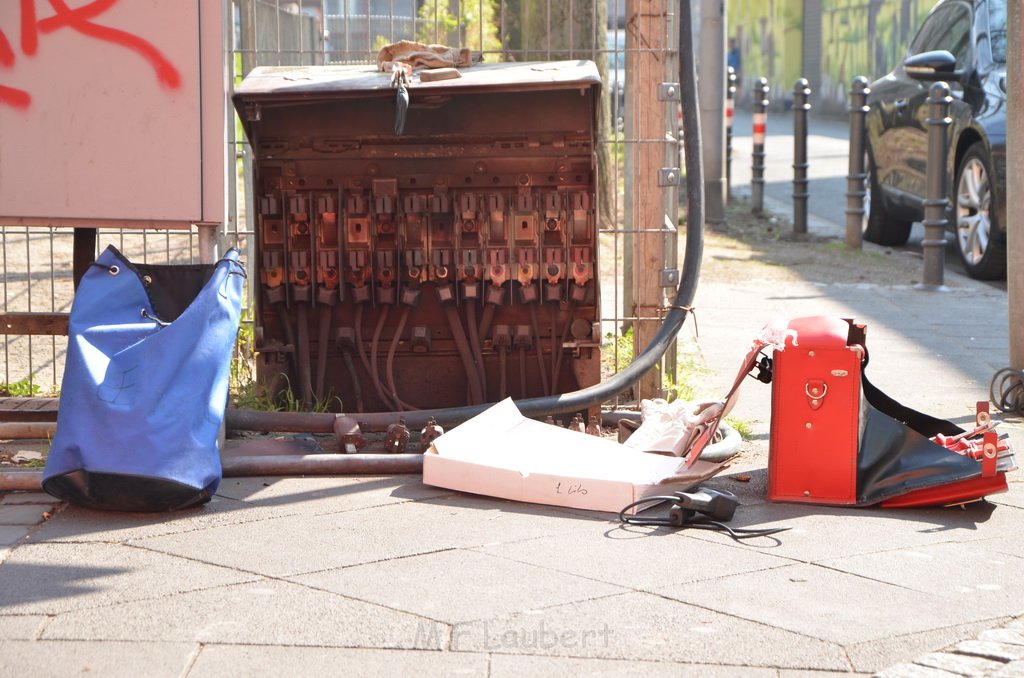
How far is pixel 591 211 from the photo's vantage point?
555cm

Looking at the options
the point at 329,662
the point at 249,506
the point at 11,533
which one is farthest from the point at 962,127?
the point at 329,662

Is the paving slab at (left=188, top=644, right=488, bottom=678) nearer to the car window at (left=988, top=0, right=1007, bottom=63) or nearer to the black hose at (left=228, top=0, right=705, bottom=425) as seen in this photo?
the black hose at (left=228, top=0, right=705, bottom=425)

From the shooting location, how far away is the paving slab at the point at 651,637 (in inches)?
123

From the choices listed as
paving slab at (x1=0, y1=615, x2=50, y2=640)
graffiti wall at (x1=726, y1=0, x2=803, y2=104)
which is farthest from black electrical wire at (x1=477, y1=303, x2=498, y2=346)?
graffiti wall at (x1=726, y1=0, x2=803, y2=104)

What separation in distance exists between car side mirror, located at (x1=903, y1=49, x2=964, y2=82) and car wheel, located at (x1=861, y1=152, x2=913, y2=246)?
2005 mm

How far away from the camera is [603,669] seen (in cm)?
306

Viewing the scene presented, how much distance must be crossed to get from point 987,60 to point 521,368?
566 centimetres

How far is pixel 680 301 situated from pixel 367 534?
2.03 metres

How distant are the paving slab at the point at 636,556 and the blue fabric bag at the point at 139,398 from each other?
1.04 m

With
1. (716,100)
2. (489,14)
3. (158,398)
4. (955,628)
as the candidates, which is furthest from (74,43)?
(716,100)

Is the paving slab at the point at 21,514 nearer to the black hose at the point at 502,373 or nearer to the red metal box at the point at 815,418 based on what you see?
the black hose at the point at 502,373

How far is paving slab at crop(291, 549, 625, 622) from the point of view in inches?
136

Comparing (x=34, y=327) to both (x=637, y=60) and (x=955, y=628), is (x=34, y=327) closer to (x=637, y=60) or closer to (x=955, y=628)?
(x=637, y=60)

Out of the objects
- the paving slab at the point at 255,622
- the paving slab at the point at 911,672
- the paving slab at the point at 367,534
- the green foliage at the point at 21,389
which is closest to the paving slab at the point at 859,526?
the paving slab at the point at 367,534
